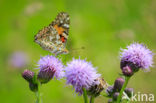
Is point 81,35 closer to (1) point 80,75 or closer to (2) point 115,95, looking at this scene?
(1) point 80,75

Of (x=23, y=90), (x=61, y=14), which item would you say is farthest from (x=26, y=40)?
(x=61, y=14)

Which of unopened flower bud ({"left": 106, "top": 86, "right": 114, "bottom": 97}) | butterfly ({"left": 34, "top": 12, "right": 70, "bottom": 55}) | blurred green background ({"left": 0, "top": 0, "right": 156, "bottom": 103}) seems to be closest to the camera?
unopened flower bud ({"left": 106, "top": 86, "right": 114, "bottom": 97})

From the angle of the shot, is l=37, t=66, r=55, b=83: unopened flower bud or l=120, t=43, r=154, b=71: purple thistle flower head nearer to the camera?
l=37, t=66, r=55, b=83: unopened flower bud

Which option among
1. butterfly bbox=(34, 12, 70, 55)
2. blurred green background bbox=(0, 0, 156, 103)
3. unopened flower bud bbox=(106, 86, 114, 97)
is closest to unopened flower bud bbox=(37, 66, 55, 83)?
butterfly bbox=(34, 12, 70, 55)

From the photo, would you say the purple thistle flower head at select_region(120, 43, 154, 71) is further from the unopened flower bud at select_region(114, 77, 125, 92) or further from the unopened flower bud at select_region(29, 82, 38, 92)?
the unopened flower bud at select_region(29, 82, 38, 92)

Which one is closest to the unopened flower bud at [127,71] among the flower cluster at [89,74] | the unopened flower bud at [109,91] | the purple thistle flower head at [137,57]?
the flower cluster at [89,74]

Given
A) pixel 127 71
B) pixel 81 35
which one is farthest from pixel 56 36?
pixel 81 35
